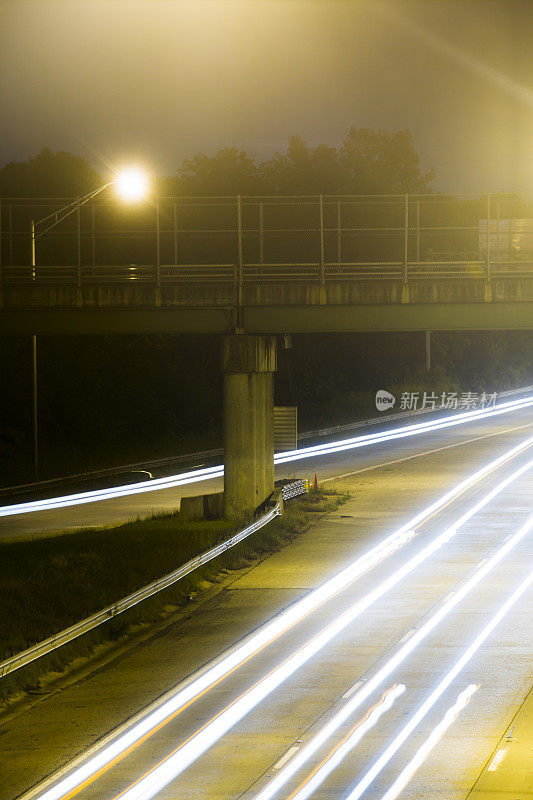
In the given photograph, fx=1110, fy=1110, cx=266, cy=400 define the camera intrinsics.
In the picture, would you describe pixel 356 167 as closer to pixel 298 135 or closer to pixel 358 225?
pixel 298 135

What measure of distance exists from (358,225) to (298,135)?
114 ft

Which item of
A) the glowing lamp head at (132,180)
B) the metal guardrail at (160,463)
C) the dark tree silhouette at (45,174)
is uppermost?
the dark tree silhouette at (45,174)

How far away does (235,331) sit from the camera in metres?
35.9

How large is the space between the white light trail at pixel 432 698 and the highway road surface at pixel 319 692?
0.12ft

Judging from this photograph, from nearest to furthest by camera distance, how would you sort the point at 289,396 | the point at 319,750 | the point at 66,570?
1. the point at 319,750
2. the point at 66,570
3. the point at 289,396

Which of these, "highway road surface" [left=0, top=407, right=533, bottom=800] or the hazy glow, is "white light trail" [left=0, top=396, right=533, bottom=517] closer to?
"highway road surface" [left=0, top=407, right=533, bottom=800]

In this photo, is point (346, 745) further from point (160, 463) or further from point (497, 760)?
point (160, 463)

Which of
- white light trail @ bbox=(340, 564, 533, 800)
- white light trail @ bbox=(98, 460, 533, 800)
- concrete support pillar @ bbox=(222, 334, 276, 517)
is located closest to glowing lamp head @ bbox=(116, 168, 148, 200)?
concrete support pillar @ bbox=(222, 334, 276, 517)

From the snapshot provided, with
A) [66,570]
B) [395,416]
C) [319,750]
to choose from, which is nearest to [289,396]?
[395,416]

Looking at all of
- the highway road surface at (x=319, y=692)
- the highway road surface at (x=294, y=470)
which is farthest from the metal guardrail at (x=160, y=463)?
the highway road surface at (x=319, y=692)

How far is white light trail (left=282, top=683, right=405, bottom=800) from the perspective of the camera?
38.0 ft

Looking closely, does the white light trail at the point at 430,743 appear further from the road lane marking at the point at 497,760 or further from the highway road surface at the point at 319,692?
the road lane marking at the point at 497,760

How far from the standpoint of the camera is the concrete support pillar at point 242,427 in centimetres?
3541

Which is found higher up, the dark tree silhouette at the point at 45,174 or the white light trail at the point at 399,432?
the dark tree silhouette at the point at 45,174
